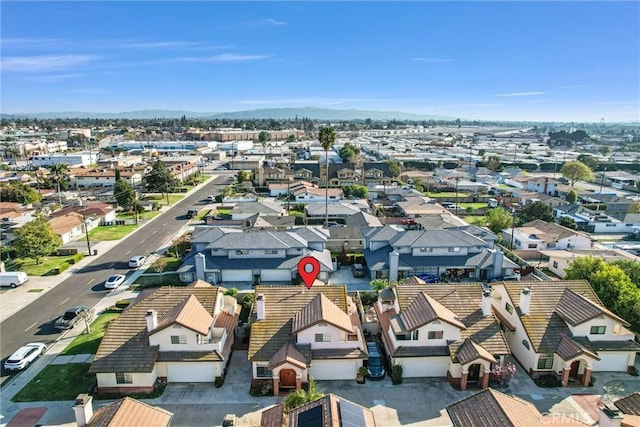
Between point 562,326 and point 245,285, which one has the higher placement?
point 562,326

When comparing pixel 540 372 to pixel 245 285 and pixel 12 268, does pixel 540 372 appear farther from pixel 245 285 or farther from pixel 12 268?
pixel 12 268

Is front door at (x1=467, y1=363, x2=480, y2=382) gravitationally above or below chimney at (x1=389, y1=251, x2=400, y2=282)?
below

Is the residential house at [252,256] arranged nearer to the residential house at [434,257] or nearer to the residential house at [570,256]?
the residential house at [434,257]

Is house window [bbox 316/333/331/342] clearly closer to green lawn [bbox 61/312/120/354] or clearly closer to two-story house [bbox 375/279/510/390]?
two-story house [bbox 375/279/510/390]

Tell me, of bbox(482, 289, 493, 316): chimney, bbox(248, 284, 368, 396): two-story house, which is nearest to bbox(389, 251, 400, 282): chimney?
bbox(482, 289, 493, 316): chimney

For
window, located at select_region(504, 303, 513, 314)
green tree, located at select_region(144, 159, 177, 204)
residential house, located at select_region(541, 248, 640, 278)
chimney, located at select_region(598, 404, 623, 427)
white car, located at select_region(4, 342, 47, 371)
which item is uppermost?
green tree, located at select_region(144, 159, 177, 204)

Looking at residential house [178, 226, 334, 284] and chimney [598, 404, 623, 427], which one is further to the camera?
residential house [178, 226, 334, 284]

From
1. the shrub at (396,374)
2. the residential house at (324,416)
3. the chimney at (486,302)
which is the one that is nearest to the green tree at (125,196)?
the shrub at (396,374)

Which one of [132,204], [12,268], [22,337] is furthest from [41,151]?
[22,337]

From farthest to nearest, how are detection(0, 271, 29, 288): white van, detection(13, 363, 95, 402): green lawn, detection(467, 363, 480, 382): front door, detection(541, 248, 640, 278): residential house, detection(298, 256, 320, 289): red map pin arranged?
detection(541, 248, 640, 278): residential house
detection(0, 271, 29, 288): white van
detection(298, 256, 320, 289): red map pin
detection(467, 363, 480, 382): front door
detection(13, 363, 95, 402): green lawn
